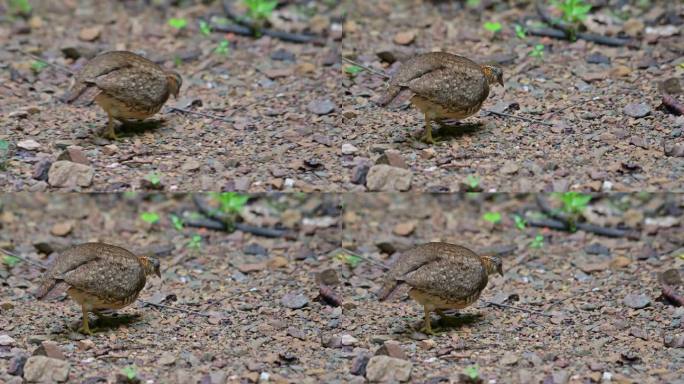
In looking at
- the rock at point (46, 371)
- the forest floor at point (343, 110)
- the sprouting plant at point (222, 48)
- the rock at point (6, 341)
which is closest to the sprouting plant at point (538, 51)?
the forest floor at point (343, 110)

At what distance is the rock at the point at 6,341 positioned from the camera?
9086 millimetres

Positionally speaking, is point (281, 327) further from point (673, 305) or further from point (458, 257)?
point (673, 305)

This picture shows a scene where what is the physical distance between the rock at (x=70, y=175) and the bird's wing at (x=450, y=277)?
203 centimetres

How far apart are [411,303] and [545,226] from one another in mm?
1445

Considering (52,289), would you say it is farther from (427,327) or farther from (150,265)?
(427,327)

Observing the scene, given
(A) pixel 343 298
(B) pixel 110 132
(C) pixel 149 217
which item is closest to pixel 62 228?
(C) pixel 149 217

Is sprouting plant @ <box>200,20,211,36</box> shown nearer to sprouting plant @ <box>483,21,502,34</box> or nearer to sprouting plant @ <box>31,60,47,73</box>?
sprouting plant @ <box>31,60,47,73</box>

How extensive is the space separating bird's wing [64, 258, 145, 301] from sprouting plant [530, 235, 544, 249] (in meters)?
2.82

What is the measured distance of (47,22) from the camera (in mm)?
10805

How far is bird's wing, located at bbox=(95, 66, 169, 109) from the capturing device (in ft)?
30.1

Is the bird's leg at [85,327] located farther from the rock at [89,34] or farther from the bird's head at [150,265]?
the rock at [89,34]

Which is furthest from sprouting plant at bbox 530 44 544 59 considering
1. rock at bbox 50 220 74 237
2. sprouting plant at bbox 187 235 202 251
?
rock at bbox 50 220 74 237

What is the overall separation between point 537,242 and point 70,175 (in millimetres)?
3326

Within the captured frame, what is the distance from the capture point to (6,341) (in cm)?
911
